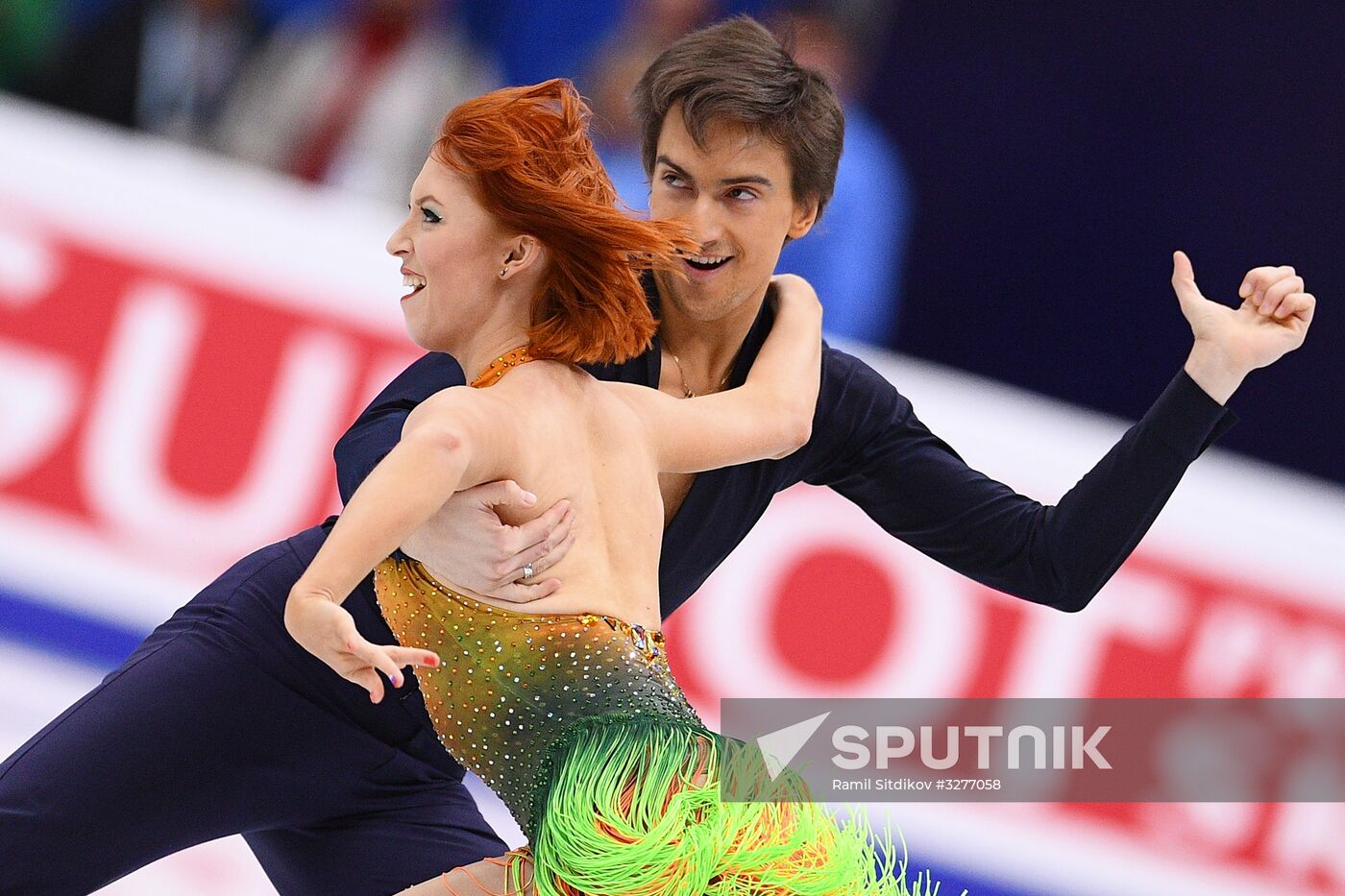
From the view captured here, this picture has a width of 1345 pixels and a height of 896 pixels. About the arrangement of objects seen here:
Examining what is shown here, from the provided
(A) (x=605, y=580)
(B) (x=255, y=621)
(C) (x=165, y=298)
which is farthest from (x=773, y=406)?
(C) (x=165, y=298)

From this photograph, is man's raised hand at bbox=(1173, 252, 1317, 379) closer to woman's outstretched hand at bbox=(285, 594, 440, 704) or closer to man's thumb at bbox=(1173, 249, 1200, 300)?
man's thumb at bbox=(1173, 249, 1200, 300)

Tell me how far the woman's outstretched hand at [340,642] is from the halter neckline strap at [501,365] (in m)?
0.41

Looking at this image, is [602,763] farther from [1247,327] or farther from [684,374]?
[1247,327]

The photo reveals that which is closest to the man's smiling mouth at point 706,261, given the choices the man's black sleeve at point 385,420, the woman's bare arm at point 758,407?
the woman's bare arm at point 758,407

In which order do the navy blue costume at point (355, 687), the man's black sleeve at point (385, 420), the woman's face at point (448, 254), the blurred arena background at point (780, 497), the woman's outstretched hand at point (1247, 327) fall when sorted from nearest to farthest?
the woman's face at point (448, 254), the man's black sleeve at point (385, 420), the navy blue costume at point (355, 687), the woman's outstretched hand at point (1247, 327), the blurred arena background at point (780, 497)

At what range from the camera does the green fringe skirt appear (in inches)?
74.7

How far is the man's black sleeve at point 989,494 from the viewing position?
2.70 m

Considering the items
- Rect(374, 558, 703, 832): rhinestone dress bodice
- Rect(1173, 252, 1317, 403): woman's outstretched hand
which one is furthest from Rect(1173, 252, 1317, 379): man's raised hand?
Rect(374, 558, 703, 832): rhinestone dress bodice

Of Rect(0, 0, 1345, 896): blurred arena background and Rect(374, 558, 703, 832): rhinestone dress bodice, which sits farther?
Rect(0, 0, 1345, 896): blurred arena background

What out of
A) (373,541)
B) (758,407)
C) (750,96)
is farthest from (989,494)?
(373,541)

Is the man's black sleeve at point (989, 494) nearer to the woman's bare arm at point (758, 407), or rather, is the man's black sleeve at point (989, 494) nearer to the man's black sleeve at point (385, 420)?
the woman's bare arm at point (758, 407)

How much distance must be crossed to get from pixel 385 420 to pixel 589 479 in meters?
0.40

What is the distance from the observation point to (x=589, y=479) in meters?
2.08

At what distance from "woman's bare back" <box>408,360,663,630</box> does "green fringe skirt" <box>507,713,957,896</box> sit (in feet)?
0.50
